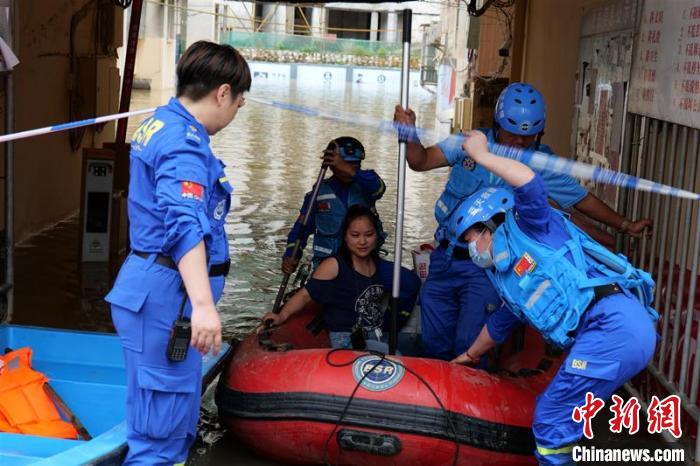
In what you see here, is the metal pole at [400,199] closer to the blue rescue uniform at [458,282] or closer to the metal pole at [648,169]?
the blue rescue uniform at [458,282]

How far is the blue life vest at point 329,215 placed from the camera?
5527 millimetres

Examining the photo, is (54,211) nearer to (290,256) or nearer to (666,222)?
(290,256)

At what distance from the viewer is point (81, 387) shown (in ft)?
14.3

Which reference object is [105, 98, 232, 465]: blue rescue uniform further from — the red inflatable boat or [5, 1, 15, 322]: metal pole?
[5, 1, 15, 322]: metal pole

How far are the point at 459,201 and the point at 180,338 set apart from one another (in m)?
2.07

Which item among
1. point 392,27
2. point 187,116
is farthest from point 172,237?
point 392,27

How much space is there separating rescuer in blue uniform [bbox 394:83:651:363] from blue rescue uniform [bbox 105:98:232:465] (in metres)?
1.69

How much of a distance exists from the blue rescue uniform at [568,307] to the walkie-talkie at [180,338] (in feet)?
3.88

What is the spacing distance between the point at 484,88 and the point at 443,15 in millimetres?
16901

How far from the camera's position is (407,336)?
517cm

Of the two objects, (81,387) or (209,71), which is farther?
(81,387)

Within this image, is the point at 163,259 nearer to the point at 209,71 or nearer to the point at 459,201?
the point at 209,71

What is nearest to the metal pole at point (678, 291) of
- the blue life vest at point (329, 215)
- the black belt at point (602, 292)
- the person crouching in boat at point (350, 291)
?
the black belt at point (602, 292)

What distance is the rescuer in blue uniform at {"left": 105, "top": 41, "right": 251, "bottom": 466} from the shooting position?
9.43ft
